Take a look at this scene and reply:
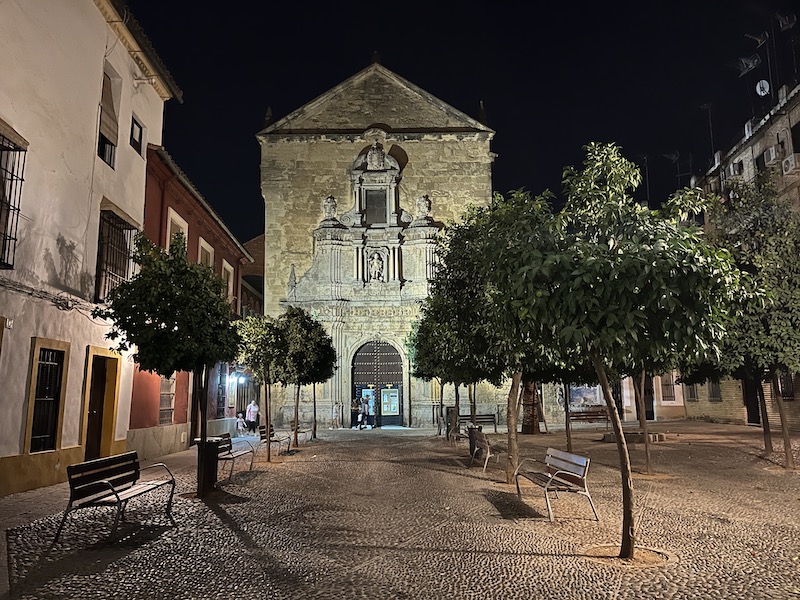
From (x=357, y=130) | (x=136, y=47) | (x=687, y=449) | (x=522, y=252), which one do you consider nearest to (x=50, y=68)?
(x=136, y=47)

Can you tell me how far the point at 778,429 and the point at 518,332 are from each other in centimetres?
2129

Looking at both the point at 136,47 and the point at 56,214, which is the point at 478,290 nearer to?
the point at 56,214

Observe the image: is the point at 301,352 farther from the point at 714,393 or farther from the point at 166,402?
the point at 714,393

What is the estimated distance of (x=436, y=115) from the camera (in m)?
31.6

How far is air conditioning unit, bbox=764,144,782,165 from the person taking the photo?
78.8 ft

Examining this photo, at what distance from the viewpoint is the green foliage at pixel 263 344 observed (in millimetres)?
15102

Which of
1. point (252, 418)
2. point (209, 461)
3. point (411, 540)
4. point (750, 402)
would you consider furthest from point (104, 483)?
point (750, 402)

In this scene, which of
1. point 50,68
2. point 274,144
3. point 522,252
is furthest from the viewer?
point 274,144

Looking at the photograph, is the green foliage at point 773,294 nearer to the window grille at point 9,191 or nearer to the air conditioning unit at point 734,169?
the window grille at point 9,191

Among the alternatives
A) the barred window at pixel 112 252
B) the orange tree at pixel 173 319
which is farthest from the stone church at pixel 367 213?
the orange tree at pixel 173 319

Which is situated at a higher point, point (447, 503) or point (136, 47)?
point (136, 47)

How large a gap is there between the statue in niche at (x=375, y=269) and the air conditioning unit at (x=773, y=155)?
16.7m

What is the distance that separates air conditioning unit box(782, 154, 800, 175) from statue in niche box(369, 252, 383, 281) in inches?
664

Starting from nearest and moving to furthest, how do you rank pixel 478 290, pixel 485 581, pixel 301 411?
pixel 485 581
pixel 478 290
pixel 301 411
